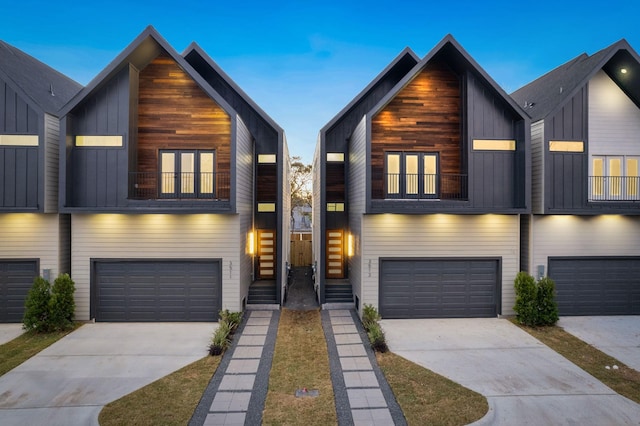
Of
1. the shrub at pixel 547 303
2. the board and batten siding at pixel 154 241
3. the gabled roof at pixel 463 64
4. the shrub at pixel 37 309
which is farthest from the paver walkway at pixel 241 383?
the shrub at pixel 547 303

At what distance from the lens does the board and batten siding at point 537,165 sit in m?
11.0

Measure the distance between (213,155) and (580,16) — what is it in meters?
112

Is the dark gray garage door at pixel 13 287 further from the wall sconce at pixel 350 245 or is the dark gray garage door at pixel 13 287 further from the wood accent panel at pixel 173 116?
the wall sconce at pixel 350 245

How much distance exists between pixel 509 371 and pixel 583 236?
698 cm

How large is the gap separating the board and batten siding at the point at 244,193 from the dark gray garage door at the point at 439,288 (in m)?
4.96

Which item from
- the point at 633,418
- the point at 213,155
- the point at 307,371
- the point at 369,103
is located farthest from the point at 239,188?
the point at 633,418

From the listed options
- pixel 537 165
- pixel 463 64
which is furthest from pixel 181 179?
pixel 537 165

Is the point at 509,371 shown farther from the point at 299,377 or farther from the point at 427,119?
the point at 427,119

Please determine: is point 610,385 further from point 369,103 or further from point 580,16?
point 580,16

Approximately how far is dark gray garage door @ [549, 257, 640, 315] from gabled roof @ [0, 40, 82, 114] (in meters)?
18.2

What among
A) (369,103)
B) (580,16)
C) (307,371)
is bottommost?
(307,371)

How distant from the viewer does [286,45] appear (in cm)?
6350

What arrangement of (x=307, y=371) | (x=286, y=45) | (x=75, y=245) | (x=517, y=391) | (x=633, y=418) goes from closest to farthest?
(x=633, y=418) → (x=517, y=391) → (x=307, y=371) → (x=75, y=245) → (x=286, y=45)

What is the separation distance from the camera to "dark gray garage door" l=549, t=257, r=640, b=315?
1138 centimetres
